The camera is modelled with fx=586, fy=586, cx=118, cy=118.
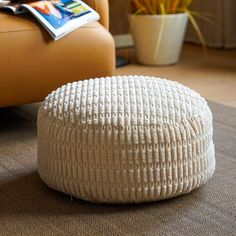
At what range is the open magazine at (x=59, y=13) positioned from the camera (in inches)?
82.4

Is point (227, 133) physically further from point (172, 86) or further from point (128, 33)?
point (128, 33)

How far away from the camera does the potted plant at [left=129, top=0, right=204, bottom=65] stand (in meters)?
3.38

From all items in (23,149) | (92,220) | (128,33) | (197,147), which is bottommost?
(128,33)

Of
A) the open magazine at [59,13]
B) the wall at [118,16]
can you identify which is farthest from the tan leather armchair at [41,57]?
the wall at [118,16]

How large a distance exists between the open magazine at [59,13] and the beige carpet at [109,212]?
519 millimetres

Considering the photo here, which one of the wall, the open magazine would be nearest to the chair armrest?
the open magazine

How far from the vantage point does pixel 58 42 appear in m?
2.10

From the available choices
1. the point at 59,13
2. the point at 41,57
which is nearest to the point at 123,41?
the point at 59,13

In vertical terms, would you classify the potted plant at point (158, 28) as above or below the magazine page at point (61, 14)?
below

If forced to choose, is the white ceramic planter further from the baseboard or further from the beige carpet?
the beige carpet

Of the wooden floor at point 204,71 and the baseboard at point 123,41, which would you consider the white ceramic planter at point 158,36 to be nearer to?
the wooden floor at point 204,71

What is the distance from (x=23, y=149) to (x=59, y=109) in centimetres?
51

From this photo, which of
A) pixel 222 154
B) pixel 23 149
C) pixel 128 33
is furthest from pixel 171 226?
pixel 128 33

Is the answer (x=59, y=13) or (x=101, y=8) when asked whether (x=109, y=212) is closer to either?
(x=59, y=13)
